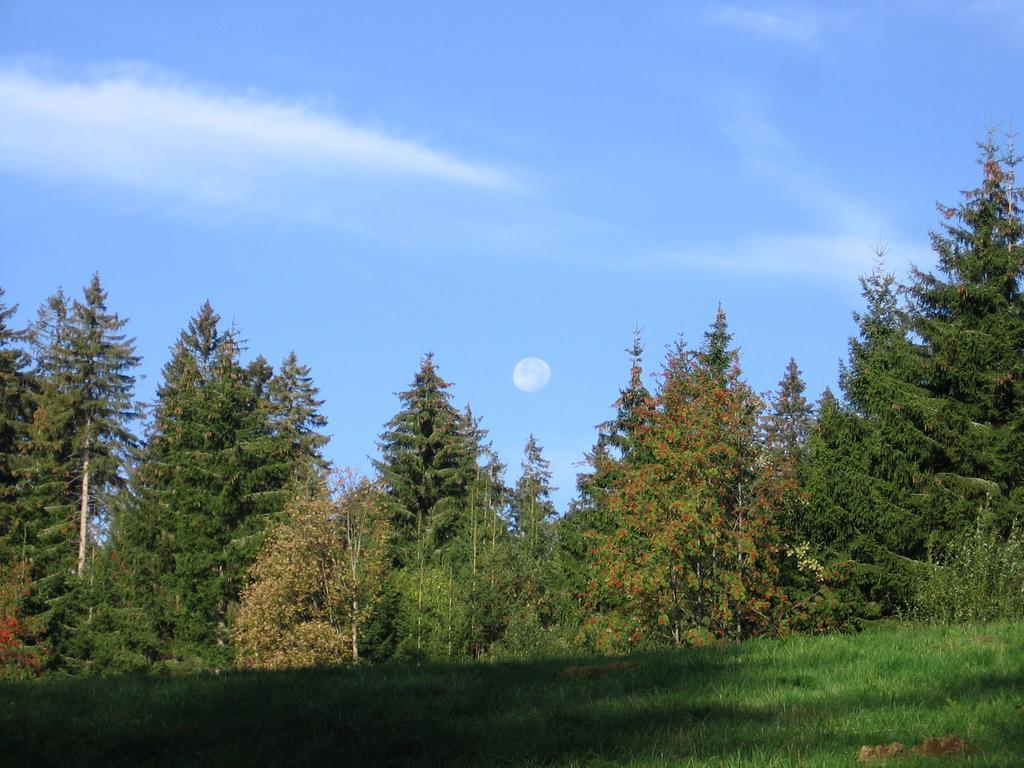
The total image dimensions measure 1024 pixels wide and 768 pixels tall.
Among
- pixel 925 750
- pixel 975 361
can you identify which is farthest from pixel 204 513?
pixel 925 750

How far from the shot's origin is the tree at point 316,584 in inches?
1735

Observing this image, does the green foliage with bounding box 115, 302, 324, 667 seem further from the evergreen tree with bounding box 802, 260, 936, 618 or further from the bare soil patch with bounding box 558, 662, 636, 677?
the bare soil patch with bounding box 558, 662, 636, 677

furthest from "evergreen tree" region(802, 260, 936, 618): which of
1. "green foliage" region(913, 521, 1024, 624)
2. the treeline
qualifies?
"green foliage" region(913, 521, 1024, 624)

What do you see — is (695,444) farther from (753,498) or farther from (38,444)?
(38,444)

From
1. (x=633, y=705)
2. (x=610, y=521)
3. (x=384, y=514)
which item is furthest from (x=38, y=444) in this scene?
(x=633, y=705)

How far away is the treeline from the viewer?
30.9 m

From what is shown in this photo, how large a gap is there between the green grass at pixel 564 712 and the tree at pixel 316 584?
107 feet

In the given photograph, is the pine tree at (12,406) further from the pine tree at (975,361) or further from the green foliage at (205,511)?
the pine tree at (975,361)

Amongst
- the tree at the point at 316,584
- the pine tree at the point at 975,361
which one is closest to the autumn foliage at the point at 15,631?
the tree at the point at 316,584

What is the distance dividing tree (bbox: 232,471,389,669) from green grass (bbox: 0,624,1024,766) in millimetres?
32580

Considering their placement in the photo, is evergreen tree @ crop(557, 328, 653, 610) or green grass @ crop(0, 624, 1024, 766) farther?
evergreen tree @ crop(557, 328, 653, 610)

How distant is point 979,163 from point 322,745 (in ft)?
121

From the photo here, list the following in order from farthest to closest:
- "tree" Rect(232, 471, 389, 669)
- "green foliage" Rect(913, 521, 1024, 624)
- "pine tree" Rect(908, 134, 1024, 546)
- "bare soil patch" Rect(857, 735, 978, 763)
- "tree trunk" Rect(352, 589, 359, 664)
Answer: "tree trunk" Rect(352, 589, 359, 664) < "tree" Rect(232, 471, 389, 669) < "pine tree" Rect(908, 134, 1024, 546) < "green foliage" Rect(913, 521, 1024, 624) < "bare soil patch" Rect(857, 735, 978, 763)

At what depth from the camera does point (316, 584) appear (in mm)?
45969
